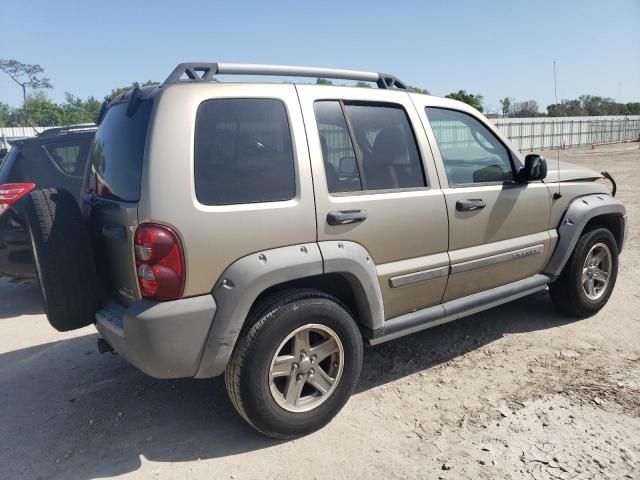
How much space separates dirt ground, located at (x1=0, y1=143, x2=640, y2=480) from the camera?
274 centimetres

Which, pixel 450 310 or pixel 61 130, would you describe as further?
pixel 61 130

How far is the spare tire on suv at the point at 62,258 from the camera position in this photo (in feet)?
9.30

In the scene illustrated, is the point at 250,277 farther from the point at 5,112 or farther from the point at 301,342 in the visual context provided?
the point at 5,112

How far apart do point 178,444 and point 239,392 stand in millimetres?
596

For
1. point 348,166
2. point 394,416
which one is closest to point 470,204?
point 348,166

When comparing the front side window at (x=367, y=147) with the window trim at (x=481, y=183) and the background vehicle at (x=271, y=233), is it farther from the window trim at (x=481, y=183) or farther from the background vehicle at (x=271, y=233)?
the window trim at (x=481, y=183)

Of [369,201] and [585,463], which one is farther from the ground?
[369,201]

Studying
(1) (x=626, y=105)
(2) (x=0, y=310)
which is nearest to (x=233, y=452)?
(2) (x=0, y=310)

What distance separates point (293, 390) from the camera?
295 centimetres

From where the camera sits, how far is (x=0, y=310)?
18.8ft

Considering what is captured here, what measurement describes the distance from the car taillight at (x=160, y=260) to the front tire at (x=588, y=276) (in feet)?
11.4

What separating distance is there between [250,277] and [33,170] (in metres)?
4.23

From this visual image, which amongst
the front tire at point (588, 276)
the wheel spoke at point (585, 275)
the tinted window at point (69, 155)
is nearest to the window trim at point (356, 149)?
the front tire at point (588, 276)

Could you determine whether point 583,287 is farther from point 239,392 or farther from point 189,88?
point 189,88
